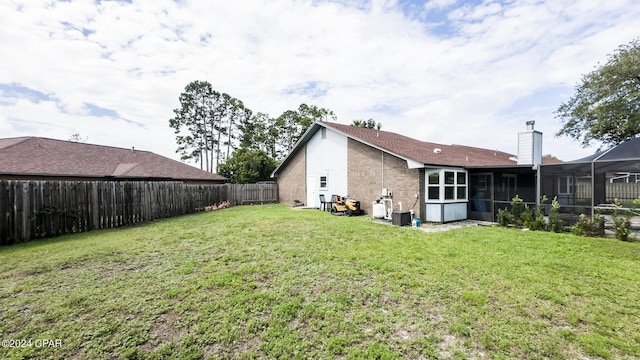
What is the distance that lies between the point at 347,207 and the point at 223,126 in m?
28.9

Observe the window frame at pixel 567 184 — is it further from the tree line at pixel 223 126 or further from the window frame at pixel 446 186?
the tree line at pixel 223 126

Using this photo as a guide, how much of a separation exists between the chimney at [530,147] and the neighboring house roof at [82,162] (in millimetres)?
20479

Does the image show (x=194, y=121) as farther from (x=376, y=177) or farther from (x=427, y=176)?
(x=427, y=176)

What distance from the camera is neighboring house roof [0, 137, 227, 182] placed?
13.9m

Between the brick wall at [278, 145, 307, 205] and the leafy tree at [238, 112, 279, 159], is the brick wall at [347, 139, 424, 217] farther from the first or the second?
→ the leafy tree at [238, 112, 279, 159]

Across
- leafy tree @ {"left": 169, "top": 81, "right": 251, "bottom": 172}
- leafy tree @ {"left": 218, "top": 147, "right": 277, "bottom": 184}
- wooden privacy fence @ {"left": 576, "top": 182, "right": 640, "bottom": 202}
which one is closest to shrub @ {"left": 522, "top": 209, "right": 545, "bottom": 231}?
wooden privacy fence @ {"left": 576, "top": 182, "right": 640, "bottom": 202}

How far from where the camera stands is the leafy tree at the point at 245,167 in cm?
2483

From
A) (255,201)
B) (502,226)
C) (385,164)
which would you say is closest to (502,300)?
(502,226)

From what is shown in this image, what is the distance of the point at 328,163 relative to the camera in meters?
15.6

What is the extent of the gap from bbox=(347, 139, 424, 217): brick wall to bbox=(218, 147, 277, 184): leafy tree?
13117 mm

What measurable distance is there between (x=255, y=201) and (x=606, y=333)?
1817cm

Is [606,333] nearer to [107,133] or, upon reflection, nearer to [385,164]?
[385,164]

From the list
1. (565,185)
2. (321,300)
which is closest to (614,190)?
(565,185)

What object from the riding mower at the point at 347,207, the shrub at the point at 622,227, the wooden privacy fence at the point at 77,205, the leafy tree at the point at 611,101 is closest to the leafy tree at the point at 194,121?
the wooden privacy fence at the point at 77,205
